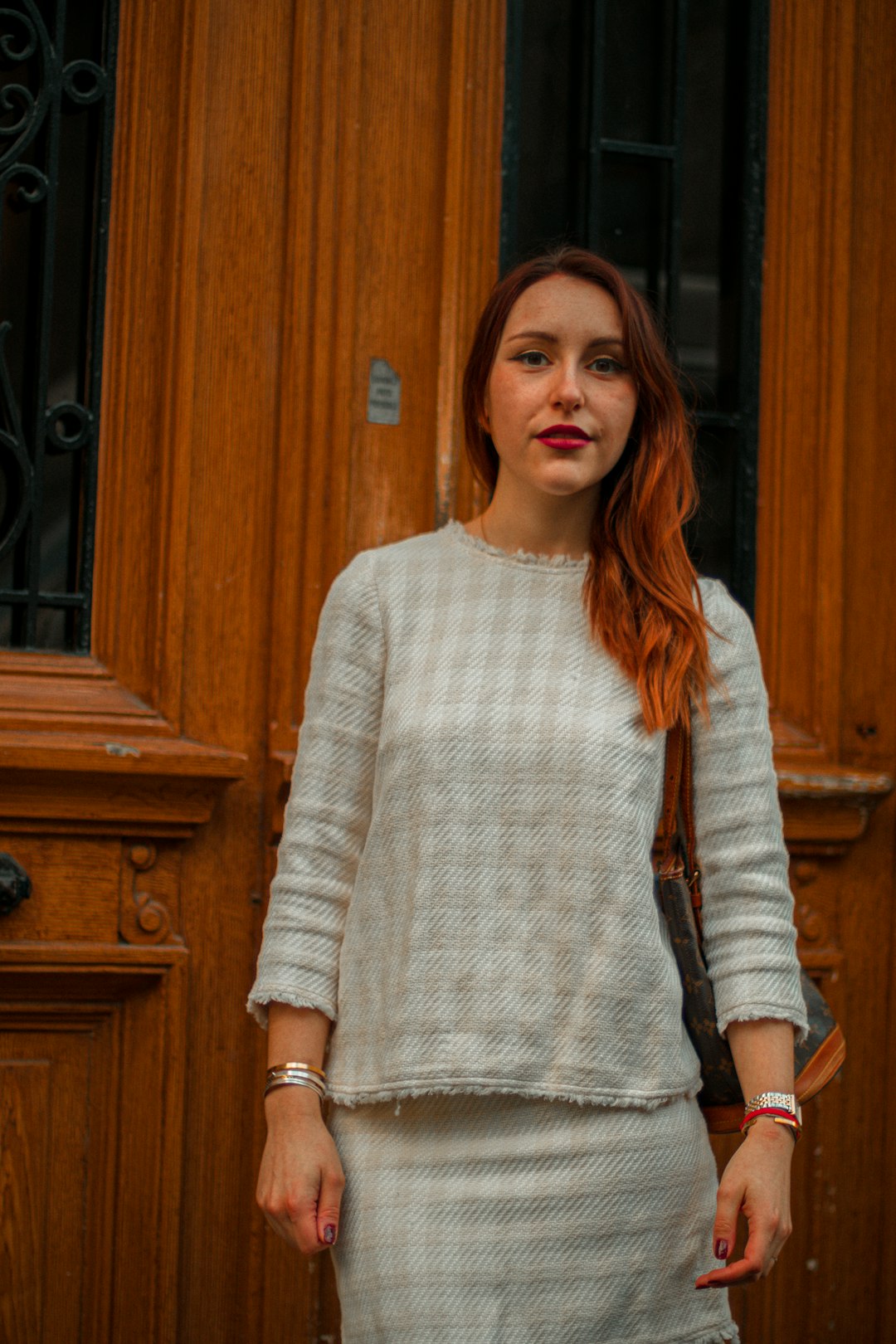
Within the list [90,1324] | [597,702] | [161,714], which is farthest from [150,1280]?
[597,702]

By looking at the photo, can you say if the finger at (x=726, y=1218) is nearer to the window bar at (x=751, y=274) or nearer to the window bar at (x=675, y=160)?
the window bar at (x=751, y=274)

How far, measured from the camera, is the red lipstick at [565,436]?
5.35 ft

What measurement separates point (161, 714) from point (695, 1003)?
1000 mm

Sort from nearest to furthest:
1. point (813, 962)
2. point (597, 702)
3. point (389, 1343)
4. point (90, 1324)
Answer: point (389, 1343)
point (597, 702)
point (90, 1324)
point (813, 962)

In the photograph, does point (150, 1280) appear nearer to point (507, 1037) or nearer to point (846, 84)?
point (507, 1037)

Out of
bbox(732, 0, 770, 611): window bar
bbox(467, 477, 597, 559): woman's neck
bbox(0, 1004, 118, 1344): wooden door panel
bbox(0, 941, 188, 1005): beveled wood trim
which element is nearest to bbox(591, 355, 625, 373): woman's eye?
bbox(467, 477, 597, 559): woman's neck

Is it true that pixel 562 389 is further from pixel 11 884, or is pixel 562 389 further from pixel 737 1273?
pixel 11 884

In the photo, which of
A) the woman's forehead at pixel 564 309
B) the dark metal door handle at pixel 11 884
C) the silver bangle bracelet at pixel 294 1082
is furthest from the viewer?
the dark metal door handle at pixel 11 884

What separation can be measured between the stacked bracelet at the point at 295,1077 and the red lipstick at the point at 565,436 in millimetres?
696

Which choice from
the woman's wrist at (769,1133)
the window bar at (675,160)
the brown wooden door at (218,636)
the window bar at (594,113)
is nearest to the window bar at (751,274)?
the window bar at (675,160)

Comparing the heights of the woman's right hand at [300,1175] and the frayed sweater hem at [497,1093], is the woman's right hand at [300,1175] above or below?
below

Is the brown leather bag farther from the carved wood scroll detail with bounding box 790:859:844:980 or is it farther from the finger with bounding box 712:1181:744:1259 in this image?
the carved wood scroll detail with bounding box 790:859:844:980

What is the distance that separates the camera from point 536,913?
1.54 metres

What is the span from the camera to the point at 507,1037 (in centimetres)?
151
